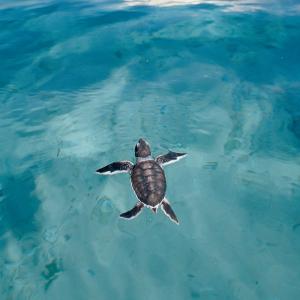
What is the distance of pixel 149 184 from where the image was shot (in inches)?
183

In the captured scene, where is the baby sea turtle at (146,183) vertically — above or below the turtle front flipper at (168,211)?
above

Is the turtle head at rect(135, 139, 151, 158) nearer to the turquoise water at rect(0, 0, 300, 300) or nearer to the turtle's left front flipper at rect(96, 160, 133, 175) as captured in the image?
the turtle's left front flipper at rect(96, 160, 133, 175)

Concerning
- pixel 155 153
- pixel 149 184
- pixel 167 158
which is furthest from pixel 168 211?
pixel 155 153

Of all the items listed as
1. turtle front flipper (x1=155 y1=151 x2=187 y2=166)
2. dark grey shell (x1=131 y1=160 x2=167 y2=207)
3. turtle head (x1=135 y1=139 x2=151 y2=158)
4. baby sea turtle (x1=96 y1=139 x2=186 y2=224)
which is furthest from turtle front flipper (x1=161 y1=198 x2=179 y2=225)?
turtle head (x1=135 y1=139 x2=151 y2=158)

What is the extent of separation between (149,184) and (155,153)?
164cm

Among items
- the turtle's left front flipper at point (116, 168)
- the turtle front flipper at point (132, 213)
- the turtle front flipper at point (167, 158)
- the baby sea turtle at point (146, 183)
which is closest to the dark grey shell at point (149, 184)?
the baby sea turtle at point (146, 183)

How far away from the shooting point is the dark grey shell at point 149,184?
15.1ft

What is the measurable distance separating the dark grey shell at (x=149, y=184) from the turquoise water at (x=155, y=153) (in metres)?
0.64

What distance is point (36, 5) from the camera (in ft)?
45.4

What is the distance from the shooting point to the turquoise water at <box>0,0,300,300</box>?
457 cm

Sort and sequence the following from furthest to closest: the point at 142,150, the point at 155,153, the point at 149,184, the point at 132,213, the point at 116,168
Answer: the point at 155,153 → the point at 142,150 → the point at 116,168 → the point at 132,213 → the point at 149,184

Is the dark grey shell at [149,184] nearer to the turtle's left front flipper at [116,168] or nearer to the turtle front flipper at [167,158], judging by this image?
the turtle's left front flipper at [116,168]

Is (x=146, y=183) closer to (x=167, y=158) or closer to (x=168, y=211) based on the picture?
(x=168, y=211)

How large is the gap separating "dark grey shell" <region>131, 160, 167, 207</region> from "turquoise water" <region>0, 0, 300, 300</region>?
0.64m
